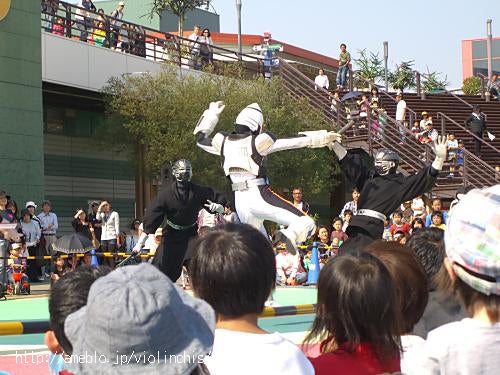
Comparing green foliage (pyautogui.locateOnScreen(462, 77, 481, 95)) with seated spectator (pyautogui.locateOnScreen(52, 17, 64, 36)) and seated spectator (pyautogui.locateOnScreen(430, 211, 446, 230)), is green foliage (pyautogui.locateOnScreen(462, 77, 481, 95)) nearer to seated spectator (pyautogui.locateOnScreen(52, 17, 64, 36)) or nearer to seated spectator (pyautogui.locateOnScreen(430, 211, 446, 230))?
seated spectator (pyautogui.locateOnScreen(52, 17, 64, 36))

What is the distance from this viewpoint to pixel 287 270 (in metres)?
19.9

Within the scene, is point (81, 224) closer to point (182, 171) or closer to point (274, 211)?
point (182, 171)

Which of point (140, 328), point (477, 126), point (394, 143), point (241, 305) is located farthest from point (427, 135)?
point (140, 328)

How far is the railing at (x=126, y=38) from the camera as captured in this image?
2736cm

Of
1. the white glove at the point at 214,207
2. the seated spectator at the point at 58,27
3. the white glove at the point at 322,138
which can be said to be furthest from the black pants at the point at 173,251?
the seated spectator at the point at 58,27

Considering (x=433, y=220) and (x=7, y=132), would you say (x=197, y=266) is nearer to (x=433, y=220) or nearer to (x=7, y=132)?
(x=433, y=220)

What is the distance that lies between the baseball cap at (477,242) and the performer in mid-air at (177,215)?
833 cm

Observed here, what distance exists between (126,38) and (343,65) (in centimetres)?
720

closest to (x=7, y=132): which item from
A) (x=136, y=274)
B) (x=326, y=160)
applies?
(x=326, y=160)

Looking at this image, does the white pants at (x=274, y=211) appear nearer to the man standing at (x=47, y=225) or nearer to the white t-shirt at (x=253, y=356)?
the white t-shirt at (x=253, y=356)

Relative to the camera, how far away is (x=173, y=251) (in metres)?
11.9

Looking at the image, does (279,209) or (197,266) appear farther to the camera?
(279,209)

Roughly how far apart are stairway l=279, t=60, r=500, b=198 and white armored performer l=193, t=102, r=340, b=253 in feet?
50.5

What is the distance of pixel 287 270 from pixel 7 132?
23.6ft
